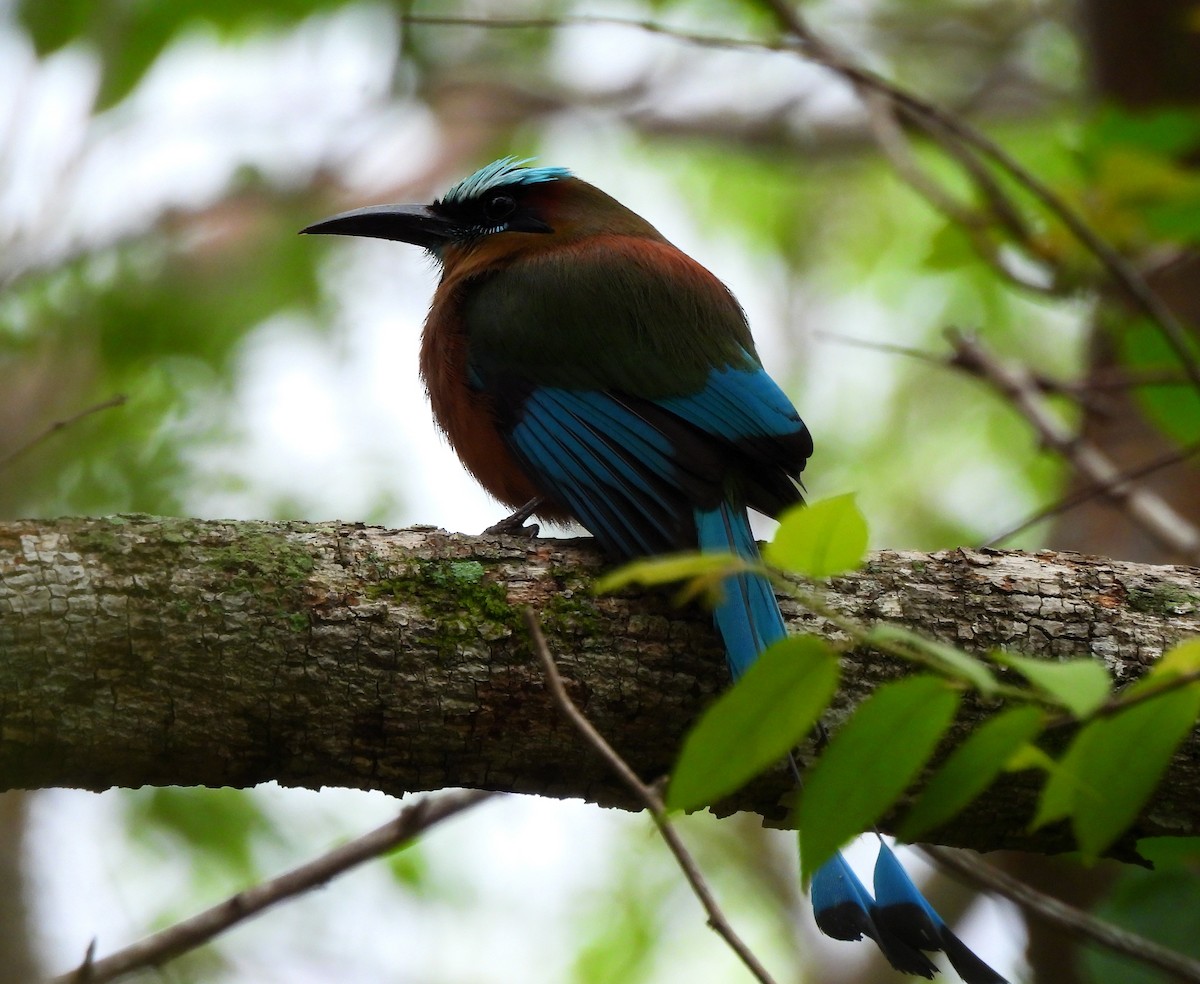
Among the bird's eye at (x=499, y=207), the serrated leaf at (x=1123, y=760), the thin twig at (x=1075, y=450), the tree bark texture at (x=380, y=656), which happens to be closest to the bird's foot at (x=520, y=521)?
the tree bark texture at (x=380, y=656)

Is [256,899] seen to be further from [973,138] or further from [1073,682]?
[973,138]

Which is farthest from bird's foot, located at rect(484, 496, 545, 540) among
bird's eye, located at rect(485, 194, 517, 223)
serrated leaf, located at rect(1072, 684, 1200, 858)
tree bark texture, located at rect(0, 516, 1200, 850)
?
serrated leaf, located at rect(1072, 684, 1200, 858)

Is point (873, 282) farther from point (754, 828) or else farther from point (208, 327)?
point (208, 327)

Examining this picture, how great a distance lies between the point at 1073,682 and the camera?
1.46 m

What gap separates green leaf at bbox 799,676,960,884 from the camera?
1.64 metres

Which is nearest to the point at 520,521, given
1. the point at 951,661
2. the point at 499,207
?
the point at 499,207

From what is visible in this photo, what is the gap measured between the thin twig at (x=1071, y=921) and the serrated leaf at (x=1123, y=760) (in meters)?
1.13

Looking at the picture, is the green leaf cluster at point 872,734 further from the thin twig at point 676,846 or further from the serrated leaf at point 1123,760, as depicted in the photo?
the thin twig at point 676,846

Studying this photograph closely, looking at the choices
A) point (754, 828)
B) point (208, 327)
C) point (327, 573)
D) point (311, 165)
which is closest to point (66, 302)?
point (208, 327)

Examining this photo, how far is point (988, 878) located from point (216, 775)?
1857mm

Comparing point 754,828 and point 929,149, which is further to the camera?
point 929,149

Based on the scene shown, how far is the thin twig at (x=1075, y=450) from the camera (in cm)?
460

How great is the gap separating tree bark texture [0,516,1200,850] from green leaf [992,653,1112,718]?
1.38m

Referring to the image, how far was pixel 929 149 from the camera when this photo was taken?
350 inches
